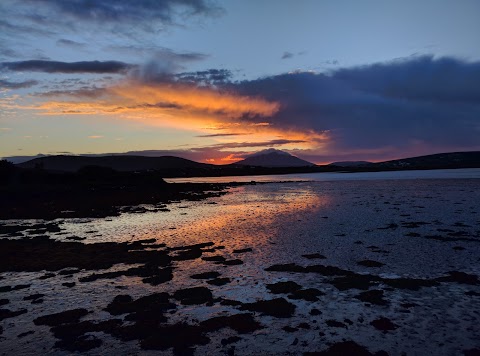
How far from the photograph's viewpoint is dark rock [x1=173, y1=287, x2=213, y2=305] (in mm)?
13430

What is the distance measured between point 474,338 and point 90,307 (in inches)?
503

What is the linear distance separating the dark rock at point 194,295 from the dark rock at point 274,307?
1725 mm

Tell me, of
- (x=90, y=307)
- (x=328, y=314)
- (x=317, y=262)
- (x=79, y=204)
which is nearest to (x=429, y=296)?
(x=328, y=314)

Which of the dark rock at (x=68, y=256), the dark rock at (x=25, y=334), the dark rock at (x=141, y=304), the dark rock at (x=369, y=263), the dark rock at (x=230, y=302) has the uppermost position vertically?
the dark rock at (x=369, y=263)

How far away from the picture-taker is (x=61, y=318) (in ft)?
39.9

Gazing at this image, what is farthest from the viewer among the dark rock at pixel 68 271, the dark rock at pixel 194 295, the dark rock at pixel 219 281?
the dark rock at pixel 68 271

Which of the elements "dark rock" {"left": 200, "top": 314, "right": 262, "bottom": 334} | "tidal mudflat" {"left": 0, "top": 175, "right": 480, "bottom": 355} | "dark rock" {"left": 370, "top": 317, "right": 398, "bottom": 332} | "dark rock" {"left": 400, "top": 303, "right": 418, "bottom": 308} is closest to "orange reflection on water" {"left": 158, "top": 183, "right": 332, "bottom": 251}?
"tidal mudflat" {"left": 0, "top": 175, "right": 480, "bottom": 355}

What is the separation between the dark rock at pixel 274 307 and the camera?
12098mm

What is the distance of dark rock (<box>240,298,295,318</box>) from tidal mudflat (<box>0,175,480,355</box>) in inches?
2.0

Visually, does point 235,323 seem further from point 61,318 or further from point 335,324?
point 61,318

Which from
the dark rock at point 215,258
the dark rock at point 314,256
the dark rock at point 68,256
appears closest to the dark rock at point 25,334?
the dark rock at point 68,256

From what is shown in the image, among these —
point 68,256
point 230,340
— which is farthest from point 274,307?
point 68,256

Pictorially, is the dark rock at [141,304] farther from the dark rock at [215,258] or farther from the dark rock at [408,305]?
the dark rock at [408,305]

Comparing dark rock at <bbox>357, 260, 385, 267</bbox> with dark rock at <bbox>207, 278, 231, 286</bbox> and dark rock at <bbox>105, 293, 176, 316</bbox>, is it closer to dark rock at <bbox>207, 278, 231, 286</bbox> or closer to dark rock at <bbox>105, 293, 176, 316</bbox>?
dark rock at <bbox>207, 278, 231, 286</bbox>
